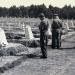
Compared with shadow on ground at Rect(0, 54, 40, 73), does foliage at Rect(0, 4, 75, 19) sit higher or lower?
lower

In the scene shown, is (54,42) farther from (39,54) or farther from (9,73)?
(9,73)

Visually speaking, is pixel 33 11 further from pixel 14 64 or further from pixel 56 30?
pixel 14 64

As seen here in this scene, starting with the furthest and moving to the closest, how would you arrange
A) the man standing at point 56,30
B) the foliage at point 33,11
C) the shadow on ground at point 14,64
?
the foliage at point 33,11 < the man standing at point 56,30 < the shadow on ground at point 14,64

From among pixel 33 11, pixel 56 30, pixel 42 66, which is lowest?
pixel 33 11

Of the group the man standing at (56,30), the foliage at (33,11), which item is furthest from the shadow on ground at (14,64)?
the foliage at (33,11)

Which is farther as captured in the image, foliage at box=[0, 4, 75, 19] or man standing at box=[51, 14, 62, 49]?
foliage at box=[0, 4, 75, 19]

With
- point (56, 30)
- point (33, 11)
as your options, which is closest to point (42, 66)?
point (56, 30)

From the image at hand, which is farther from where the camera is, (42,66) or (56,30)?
(56,30)

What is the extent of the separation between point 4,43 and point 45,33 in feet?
8.84

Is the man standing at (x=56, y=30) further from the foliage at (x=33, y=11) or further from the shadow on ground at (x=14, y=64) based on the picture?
the foliage at (x=33, y=11)

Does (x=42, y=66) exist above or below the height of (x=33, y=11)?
above

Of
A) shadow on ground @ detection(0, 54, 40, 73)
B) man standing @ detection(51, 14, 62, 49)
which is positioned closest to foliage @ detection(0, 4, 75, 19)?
man standing @ detection(51, 14, 62, 49)

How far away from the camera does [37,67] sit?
14.9 metres

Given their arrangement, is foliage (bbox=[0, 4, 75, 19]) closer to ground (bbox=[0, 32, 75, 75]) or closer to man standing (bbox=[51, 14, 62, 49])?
man standing (bbox=[51, 14, 62, 49])
